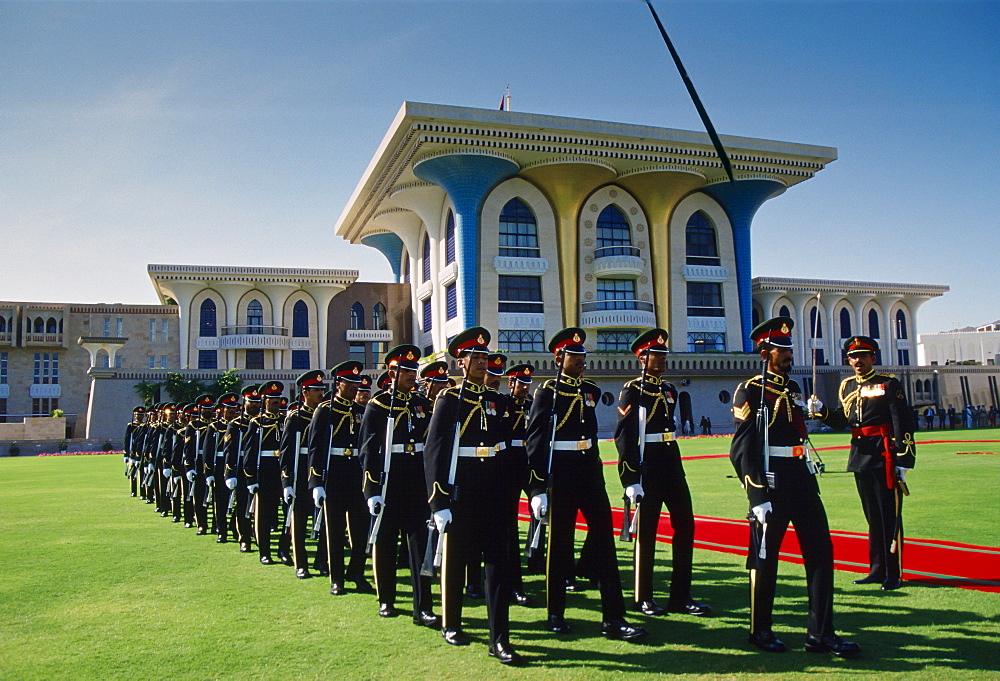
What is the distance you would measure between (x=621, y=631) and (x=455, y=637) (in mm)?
1215

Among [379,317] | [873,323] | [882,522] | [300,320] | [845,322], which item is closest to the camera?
[882,522]

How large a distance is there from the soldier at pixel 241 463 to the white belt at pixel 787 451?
22.8ft

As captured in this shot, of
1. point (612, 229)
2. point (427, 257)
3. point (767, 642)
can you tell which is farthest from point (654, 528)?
point (427, 257)

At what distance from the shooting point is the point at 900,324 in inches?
3004

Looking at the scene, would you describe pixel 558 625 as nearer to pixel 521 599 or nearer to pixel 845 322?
pixel 521 599

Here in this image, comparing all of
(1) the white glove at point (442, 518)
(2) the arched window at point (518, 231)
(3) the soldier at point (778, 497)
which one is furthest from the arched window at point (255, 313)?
(3) the soldier at point (778, 497)

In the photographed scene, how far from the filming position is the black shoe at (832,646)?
5.19m

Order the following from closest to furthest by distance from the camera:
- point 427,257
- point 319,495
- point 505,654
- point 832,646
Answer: point 832,646 → point 505,654 → point 319,495 → point 427,257

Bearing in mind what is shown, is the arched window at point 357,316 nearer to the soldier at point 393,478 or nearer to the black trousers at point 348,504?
the black trousers at point 348,504

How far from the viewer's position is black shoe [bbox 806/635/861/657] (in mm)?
5191

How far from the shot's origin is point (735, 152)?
1908 inches

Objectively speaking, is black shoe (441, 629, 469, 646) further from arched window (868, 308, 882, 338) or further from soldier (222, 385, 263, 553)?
arched window (868, 308, 882, 338)

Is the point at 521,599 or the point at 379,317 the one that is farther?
the point at 379,317

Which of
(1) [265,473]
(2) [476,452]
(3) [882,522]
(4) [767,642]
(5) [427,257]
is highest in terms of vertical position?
(5) [427,257]
